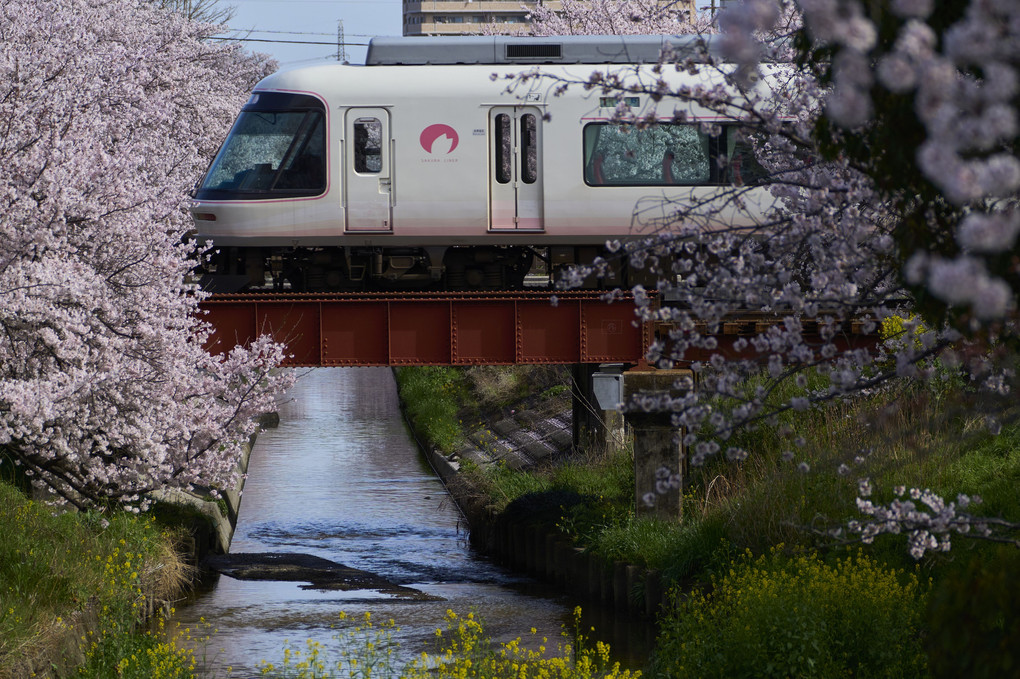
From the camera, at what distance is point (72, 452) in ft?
52.6

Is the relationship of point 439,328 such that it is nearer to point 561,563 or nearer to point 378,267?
point 378,267

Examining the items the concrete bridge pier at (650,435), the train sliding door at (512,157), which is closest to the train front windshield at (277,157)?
the train sliding door at (512,157)

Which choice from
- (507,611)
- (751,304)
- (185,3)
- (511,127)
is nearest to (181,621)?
(507,611)

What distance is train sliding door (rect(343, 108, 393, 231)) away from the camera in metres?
18.2

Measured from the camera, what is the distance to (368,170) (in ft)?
60.1

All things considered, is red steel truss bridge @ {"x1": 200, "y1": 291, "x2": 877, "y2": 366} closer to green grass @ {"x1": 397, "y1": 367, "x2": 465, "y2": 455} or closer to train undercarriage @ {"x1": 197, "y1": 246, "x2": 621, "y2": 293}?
train undercarriage @ {"x1": 197, "y1": 246, "x2": 621, "y2": 293}

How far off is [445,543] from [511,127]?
7.54 m

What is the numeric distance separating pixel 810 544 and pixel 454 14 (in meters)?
126

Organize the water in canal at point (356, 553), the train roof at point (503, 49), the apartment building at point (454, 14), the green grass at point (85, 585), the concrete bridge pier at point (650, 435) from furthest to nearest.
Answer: the apartment building at point (454, 14)
the train roof at point (503, 49)
the concrete bridge pier at point (650, 435)
the water in canal at point (356, 553)
the green grass at point (85, 585)

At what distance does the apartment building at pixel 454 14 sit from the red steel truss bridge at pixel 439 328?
4497 inches

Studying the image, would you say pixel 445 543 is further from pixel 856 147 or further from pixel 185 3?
pixel 185 3

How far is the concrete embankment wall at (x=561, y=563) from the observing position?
16.4 metres

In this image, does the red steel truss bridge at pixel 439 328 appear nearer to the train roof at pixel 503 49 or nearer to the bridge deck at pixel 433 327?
the bridge deck at pixel 433 327

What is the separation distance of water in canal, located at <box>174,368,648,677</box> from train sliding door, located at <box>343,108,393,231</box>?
5.21 metres
